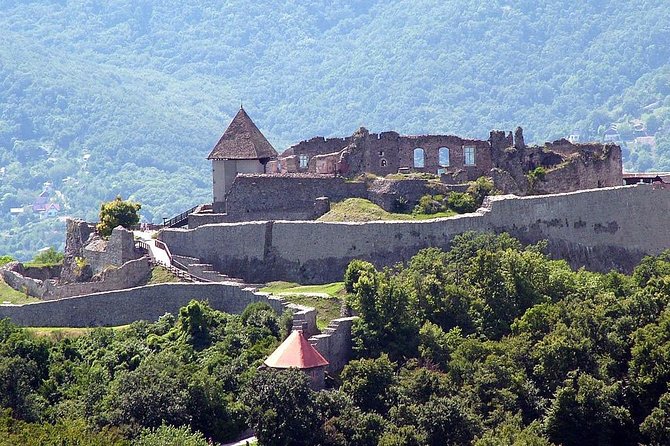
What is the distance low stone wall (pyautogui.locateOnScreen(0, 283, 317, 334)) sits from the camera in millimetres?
71312

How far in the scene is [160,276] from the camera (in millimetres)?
74750

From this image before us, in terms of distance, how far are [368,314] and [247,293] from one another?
6.82 meters

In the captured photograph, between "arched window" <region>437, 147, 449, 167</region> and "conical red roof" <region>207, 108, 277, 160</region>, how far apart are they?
785 cm

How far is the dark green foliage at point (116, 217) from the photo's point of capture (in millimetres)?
82312

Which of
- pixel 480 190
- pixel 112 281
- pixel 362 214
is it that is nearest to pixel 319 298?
pixel 362 214

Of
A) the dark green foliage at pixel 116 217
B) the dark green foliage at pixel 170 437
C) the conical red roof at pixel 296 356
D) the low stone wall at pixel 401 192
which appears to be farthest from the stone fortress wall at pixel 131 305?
the dark green foliage at pixel 170 437

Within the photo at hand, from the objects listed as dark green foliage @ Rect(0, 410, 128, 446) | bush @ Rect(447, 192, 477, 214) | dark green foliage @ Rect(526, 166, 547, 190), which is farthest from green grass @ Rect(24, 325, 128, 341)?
dark green foliage @ Rect(526, 166, 547, 190)

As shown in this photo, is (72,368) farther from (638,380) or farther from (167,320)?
(638,380)

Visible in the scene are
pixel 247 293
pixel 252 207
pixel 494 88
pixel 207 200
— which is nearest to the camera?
pixel 247 293

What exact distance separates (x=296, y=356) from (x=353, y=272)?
744cm

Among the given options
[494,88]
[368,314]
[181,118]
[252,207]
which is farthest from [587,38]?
[368,314]

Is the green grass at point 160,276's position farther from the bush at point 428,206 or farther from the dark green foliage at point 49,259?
the dark green foliage at point 49,259

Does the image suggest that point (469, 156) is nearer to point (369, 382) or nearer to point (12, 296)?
point (369, 382)

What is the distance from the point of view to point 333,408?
61406mm
